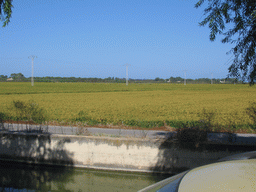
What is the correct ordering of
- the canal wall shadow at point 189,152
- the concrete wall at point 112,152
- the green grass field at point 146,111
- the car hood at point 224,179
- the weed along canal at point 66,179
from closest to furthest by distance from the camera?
the car hood at point 224,179, the weed along canal at point 66,179, the canal wall shadow at point 189,152, the concrete wall at point 112,152, the green grass field at point 146,111

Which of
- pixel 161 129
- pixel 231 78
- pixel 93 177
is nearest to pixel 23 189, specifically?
pixel 93 177

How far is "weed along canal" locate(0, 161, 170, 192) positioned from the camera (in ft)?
27.3

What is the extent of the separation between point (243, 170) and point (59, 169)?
887 cm

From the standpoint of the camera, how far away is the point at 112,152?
967cm

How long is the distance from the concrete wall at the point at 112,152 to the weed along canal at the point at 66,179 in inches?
10.8

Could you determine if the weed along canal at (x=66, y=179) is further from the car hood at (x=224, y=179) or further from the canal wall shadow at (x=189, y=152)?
the car hood at (x=224, y=179)

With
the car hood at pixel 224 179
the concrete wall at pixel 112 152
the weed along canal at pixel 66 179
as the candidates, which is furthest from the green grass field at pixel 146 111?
the car hood at pixel 224 179

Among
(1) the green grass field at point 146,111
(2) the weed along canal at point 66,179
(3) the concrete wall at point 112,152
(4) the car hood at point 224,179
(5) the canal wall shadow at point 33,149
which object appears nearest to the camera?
(4) the car hood at point 224,179

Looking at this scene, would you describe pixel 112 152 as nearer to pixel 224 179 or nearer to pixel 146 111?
pixel 224 179

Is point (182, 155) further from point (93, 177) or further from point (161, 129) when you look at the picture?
point (161, 129)

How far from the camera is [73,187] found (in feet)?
27.6

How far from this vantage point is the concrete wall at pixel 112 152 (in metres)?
9.32

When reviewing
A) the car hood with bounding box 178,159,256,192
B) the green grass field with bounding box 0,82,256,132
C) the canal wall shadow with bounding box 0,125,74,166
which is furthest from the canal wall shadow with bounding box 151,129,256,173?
the car hood with bounding box 178,159,256,192

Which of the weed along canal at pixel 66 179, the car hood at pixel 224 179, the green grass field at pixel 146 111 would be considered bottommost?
the weed along canal at pixel 66 179
